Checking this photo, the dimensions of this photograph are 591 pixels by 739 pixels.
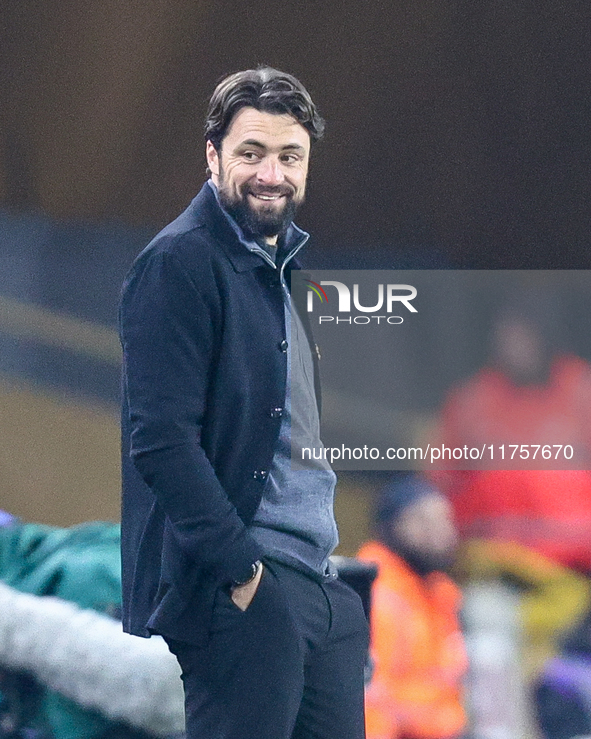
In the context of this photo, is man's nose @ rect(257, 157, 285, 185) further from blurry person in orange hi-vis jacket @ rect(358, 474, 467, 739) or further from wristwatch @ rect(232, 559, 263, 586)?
blurry person in orange hi-vis jacket @ rect(358, 474, 467, 739)

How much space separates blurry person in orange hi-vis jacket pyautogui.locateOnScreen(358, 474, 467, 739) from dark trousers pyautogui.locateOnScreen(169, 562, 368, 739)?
0.89 meters

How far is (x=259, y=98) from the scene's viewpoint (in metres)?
1.61

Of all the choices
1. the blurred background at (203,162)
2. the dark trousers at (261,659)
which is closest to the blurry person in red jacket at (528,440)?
the blurred background at (203,162)

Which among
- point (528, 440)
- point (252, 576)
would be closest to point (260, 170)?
point (252, 576)

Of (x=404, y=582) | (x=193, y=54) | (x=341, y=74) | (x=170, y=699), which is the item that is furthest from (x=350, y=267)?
(x=170, y=699)

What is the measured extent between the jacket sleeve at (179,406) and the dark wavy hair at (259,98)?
0.28m

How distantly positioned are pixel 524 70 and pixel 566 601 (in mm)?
1260

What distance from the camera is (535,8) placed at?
2.35 m

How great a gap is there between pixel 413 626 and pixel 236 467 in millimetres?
1122

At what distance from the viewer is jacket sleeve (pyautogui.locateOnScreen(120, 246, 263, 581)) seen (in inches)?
56.7

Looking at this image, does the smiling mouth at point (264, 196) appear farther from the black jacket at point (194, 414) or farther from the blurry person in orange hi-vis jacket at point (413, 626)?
the blurry person in orange hi-vis jacket at point (413, 626)

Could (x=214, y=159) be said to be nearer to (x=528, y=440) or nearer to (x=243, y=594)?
(x=243, y=594)

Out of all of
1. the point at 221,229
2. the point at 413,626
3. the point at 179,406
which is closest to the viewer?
the point at 179,406

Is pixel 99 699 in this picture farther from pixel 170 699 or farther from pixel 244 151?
pixel 244 151
